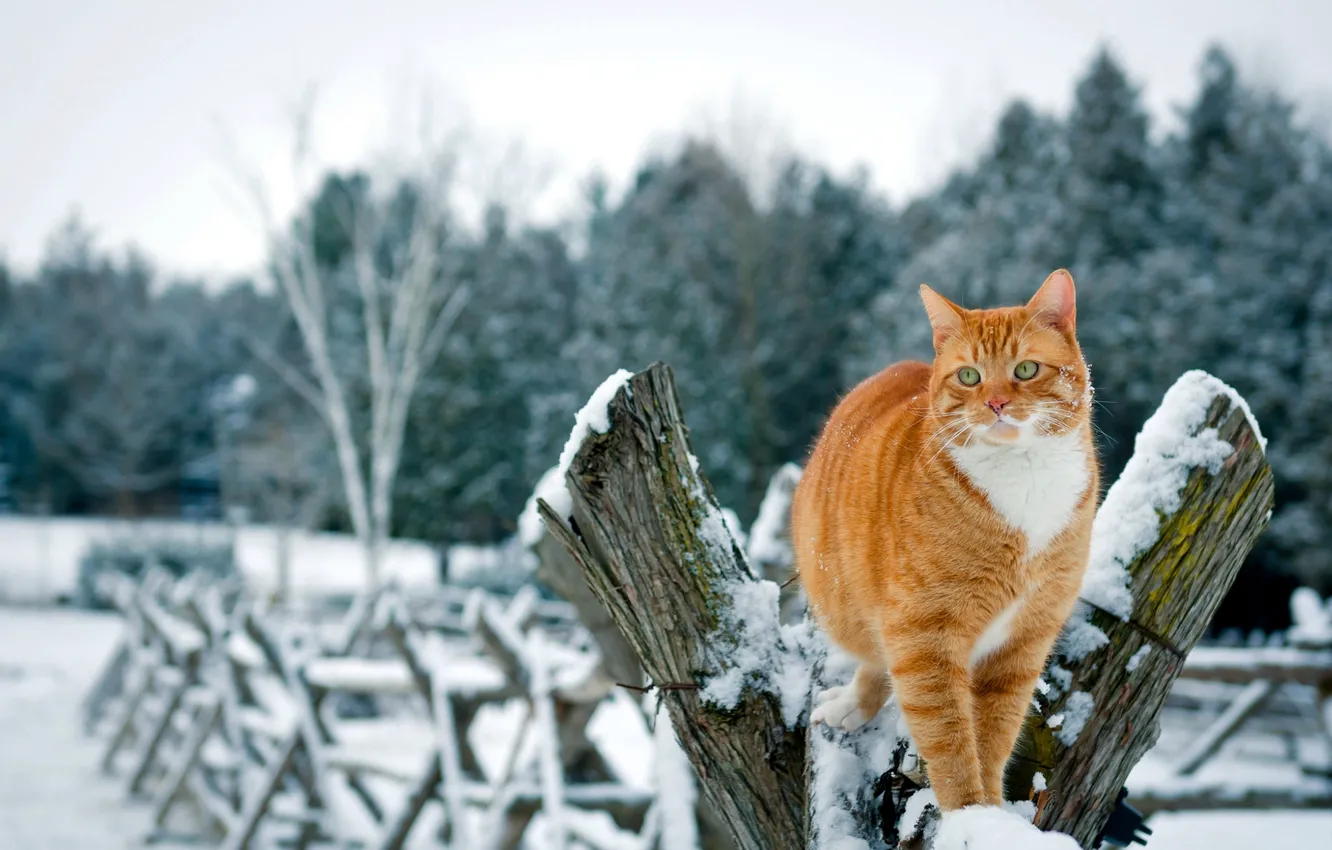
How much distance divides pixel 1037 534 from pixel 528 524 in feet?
6.22

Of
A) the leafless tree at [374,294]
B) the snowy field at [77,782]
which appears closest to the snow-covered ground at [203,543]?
the leafless tree at [374,294]

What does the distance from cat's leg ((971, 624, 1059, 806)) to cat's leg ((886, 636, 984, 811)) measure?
0.05 metres

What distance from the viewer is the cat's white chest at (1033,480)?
146cm

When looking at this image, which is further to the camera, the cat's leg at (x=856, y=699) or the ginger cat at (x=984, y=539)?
the cat's leg at (x=856, y=699)

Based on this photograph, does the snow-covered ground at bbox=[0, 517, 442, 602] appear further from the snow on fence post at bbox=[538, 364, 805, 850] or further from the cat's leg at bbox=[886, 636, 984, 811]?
the cat's leg at bbox=[886, 636, 984, 811]

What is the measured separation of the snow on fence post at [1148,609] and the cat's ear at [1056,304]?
24 centimetres

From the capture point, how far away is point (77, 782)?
883cm

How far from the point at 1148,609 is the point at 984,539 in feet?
Result: 0.89

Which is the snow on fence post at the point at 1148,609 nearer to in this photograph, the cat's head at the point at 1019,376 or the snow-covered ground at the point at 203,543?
the cat's head at the point at 1019,376

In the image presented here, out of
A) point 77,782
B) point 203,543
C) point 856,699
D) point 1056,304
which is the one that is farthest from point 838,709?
point 203,543

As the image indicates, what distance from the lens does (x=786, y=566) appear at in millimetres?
3244

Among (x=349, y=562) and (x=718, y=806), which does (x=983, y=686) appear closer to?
(x=718, y=806)

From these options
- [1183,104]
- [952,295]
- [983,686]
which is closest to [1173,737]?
[952,295]

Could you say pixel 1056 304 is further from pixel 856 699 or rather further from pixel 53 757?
pixel 53 757
